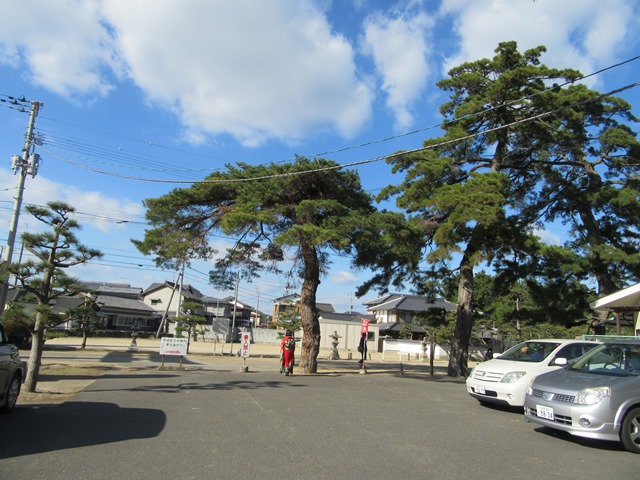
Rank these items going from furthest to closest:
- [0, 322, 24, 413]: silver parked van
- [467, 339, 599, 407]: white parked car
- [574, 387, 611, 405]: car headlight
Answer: [467, 339, 599, 407]: white parked car → [0, 322, 24, 413]: silver parked van → [574, 387, 611, 405]: car headlight

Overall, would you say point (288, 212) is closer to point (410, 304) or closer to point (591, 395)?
point (591, 395)

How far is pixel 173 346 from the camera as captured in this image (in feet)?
59.1

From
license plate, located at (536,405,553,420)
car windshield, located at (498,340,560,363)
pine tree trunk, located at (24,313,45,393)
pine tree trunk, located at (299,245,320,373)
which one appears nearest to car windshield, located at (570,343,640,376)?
license plate, located at (536,405,553,420)

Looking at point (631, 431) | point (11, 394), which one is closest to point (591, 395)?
point (631, 431)

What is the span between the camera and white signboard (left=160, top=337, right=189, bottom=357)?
17.9 meters

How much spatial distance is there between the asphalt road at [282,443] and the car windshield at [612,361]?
106 cm

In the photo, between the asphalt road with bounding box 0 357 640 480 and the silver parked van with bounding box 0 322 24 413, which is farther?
the silver parked van with bounding box 0 322 24 413

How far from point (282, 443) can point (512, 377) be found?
17.7ft

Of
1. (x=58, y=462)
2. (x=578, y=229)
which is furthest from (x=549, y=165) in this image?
(x=58, y=462)

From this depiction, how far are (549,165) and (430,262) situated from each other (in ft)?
24.9

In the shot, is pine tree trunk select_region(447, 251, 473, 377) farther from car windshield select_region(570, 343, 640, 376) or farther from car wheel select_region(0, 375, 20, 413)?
car wheel select_region(0, 375, 20, 413)

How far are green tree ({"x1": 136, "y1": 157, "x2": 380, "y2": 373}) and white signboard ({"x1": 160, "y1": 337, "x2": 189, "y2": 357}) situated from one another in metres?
3.80

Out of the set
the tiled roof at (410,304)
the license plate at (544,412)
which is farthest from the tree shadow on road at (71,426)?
the tiled roof at (410,304)

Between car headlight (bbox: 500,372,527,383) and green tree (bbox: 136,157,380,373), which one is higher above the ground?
green tree (bbox: 136,157,380,373)
